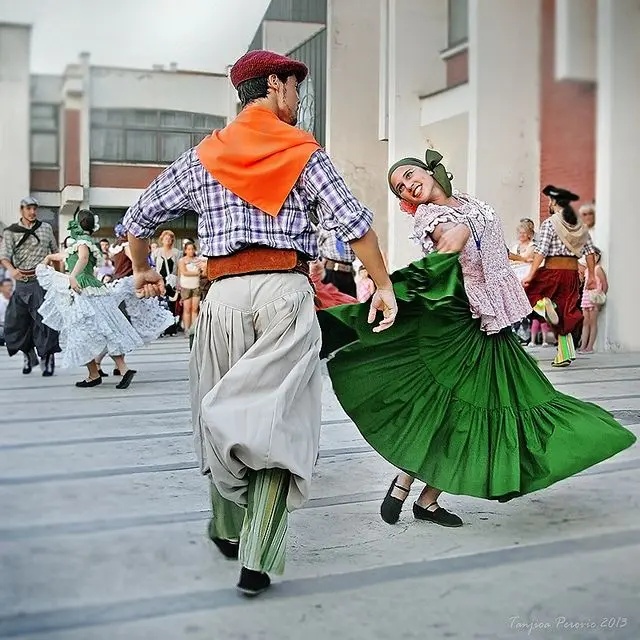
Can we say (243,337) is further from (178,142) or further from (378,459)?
(378,459)

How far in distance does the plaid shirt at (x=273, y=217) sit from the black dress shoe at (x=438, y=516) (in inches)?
40.6

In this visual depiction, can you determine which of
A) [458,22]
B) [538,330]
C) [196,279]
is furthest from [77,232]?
[196,279]

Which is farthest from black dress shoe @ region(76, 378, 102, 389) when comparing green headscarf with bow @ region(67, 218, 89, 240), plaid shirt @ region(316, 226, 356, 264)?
plaid shirt @ region(316, 226, 356, 264)

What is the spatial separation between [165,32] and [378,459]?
2.38m

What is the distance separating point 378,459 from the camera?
13.6 ft

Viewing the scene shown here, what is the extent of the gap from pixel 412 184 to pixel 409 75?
3425 mm

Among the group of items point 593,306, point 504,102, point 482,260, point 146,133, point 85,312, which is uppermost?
point 504,102

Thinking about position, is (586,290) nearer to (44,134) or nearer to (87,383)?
(87,383)

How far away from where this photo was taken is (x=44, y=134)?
2078mm

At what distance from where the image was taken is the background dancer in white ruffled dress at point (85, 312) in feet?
22.7

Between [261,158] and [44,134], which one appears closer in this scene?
[44,134]

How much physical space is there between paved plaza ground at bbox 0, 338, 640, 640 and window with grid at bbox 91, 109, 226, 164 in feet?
3.82

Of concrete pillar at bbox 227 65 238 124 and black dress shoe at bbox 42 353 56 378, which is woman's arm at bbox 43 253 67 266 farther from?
concrete pillar at bbox 227 65 238 124

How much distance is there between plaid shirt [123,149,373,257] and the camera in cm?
251
